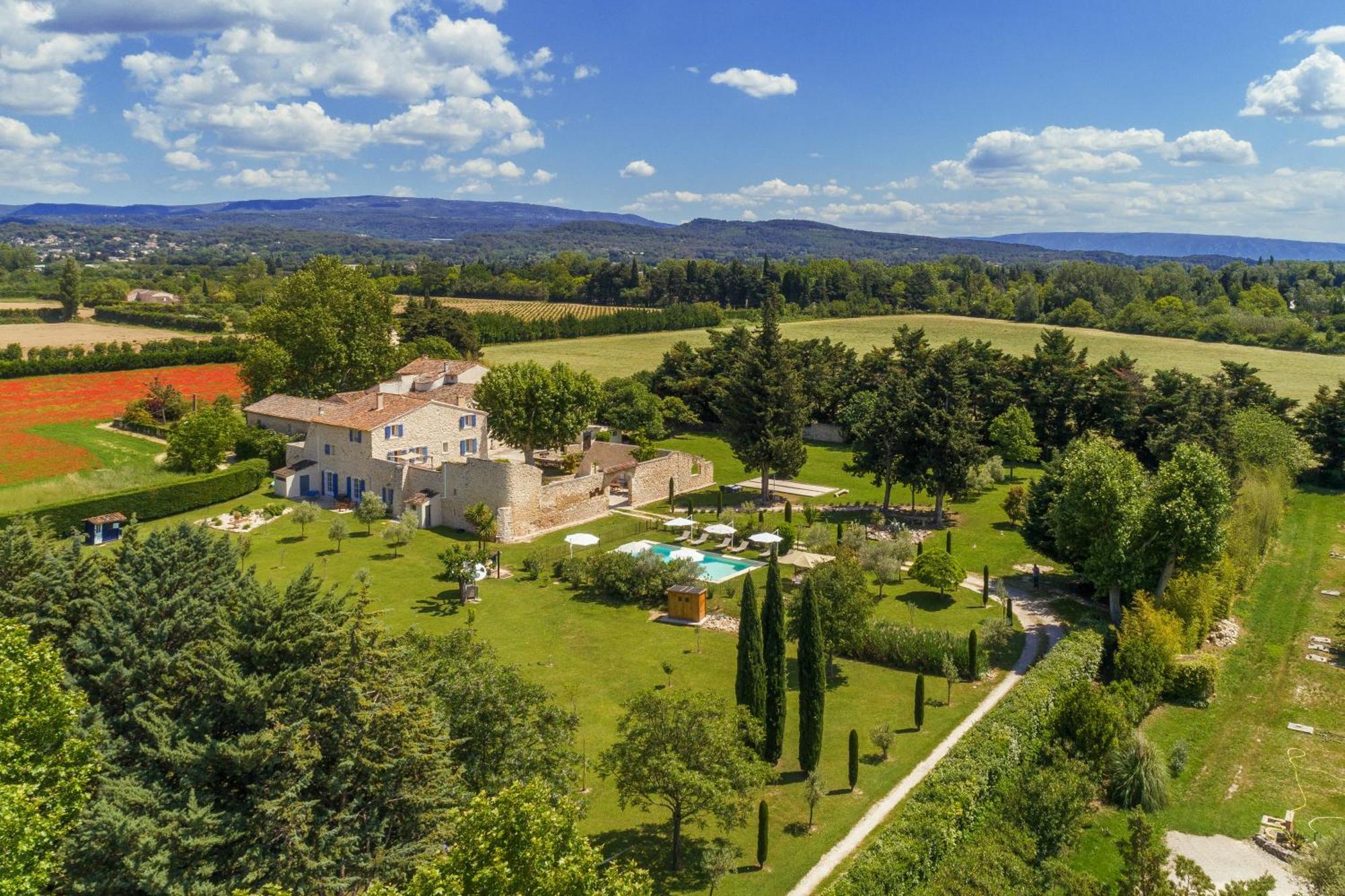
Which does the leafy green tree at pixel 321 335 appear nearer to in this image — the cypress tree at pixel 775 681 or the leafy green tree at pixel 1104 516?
the cypress tree at pixel 775 681

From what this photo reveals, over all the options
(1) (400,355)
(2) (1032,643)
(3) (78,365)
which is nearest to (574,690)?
(2) (1032,643)

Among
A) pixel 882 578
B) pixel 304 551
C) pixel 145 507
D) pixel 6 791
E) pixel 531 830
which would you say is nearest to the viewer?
pixel 531 830

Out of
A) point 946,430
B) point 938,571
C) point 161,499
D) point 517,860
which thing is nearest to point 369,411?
point 161,499

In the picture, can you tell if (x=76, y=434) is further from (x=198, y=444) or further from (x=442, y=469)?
(x=442, y=469)

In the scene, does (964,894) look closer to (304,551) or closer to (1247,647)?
(1247,647)

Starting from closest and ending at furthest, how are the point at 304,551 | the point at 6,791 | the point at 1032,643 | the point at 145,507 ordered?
the point at 6,791, the point at 1032,643, the point at 304,551, the point at 145,507

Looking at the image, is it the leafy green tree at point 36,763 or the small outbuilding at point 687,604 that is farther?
the small outbuilding at point 687,604

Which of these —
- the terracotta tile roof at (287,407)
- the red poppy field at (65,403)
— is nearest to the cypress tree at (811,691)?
the terracotta tile roof at (287,407)
